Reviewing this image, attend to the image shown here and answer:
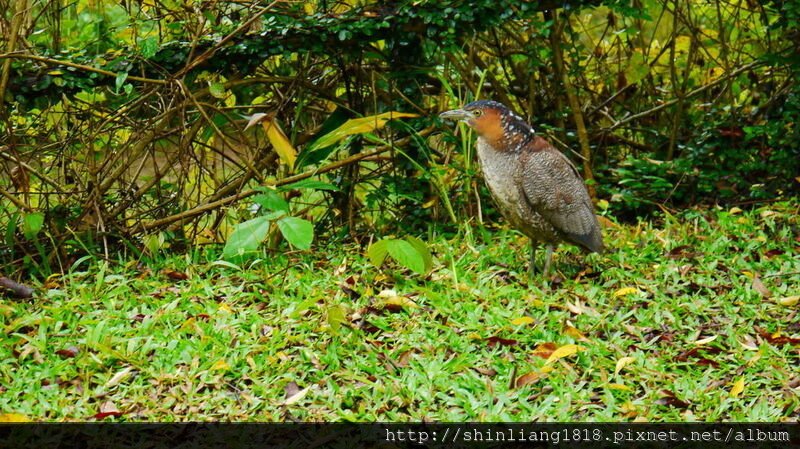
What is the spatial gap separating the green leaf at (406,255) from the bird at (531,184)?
732 mm

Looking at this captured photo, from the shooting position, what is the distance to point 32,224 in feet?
18.3

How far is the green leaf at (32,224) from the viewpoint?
18.3ft

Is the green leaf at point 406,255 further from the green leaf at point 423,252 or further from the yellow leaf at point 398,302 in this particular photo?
the yellow leaf at point 398,302

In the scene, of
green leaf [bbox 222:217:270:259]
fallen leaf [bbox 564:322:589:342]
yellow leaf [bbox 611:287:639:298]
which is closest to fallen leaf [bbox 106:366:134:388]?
green leaf [bbox 222:217:270:259]

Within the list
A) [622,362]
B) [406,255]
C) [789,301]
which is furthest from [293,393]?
[789,301]

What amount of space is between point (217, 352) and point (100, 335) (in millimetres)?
597

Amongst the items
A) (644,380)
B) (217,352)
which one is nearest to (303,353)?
(217,352)

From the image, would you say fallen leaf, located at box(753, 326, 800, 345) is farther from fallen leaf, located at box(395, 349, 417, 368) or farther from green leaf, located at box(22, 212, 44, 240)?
green leaf, located at box(22, 212, 44, 240)

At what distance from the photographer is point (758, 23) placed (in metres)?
8.40

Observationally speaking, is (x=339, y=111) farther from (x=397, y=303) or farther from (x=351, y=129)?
(x=397, y=303)

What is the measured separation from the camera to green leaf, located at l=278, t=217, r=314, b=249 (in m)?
5.04

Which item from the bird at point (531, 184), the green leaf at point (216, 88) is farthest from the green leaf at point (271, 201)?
the bird at point (531, 184)

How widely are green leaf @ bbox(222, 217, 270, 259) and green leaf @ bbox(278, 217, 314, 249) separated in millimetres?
106

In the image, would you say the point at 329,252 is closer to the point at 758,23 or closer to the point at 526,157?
the point at 526,157
